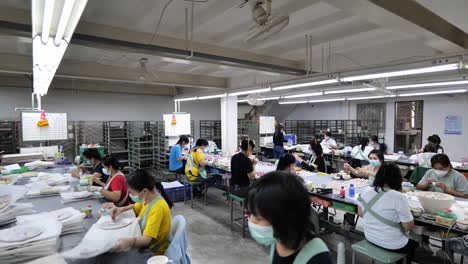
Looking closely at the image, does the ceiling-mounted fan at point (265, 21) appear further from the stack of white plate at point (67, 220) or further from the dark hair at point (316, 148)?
the dark hair at point (316, 148)

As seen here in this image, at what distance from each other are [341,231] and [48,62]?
411 centimetres

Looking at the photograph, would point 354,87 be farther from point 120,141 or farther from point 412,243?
point 120,141

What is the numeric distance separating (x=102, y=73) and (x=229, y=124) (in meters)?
3.89

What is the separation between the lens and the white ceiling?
2637mm

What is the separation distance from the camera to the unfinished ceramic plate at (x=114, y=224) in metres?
1.94

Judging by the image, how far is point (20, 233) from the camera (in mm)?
1592

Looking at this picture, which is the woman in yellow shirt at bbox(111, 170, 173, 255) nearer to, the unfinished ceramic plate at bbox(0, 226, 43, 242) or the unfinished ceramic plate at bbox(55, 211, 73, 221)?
the unfinished ceramic plate at bbox(55, 211, 73, 221)

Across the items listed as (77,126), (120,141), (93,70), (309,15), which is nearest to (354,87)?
(309,15)

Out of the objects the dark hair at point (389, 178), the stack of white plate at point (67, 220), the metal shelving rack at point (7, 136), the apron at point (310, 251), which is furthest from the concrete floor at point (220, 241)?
the metal shelving rack at point (7, 136)

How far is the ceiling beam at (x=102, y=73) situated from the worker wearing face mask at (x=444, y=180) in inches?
207

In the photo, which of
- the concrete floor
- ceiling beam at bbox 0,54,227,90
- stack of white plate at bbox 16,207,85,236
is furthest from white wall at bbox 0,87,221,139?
stack of white plate at bbox 16,207,85,236

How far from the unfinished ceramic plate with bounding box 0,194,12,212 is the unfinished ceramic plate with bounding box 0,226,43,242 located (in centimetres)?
50

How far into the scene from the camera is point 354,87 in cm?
671

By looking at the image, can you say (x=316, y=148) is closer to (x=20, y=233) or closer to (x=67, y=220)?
(x=67, y=220)
